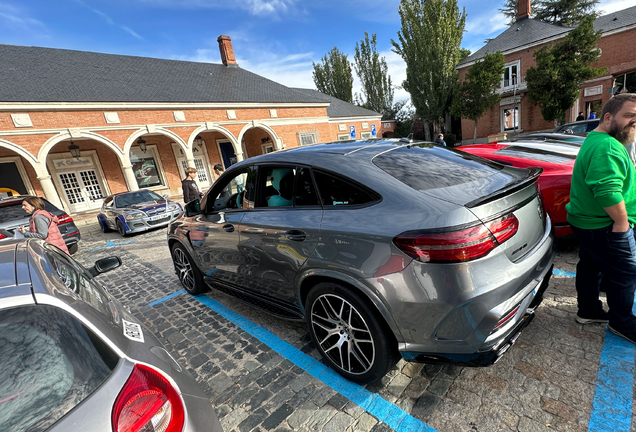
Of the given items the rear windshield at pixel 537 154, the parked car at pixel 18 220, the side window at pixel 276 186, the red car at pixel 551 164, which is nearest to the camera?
the side window at pixel 276 186

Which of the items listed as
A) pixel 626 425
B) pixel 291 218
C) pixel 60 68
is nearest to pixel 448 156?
pixel 291 218

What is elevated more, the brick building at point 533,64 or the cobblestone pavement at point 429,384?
the brick building at point 533,64

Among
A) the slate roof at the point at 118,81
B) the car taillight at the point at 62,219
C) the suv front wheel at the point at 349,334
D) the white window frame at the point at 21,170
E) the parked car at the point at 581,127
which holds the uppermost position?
the slate roof at the point at 118,81

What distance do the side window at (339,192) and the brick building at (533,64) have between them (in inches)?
829

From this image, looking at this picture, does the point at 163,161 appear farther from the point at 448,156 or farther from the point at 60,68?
the point at 448,156

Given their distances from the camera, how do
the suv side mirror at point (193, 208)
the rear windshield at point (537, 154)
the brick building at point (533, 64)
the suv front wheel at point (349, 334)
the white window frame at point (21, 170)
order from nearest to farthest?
the suv front wheel at point (349, 334), the suv side mirror at point (193, 208), the rear windshield at point (537, 154), the white window frame at point (21, 170), the brick building at point (533, 64)

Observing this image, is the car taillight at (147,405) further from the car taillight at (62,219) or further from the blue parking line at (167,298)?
the car taillight at (62,219)

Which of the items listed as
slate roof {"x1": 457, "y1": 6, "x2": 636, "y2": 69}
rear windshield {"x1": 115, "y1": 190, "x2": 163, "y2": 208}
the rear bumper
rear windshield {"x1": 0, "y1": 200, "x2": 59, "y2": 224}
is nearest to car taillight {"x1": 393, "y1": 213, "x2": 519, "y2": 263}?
the rear bumper

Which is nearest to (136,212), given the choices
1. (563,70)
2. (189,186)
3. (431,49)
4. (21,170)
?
(189,186)

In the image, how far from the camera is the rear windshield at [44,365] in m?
0.89

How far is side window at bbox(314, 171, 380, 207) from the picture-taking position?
6.44 feet

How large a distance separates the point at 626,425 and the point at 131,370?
8.49 ft

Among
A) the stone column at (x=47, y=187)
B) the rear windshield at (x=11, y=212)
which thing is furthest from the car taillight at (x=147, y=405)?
the stone column at (x=47, y=187)

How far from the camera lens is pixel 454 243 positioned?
1.57 meters
